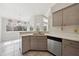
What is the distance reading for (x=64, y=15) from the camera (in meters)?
2.98

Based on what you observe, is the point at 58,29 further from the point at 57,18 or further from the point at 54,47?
the point at 54,47

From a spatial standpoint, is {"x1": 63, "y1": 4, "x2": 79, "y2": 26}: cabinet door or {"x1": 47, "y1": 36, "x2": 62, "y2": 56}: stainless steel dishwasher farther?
{"x1": 47, "y1": 36, "x2": 62, "y2": 56}: stainless steel dishwasher

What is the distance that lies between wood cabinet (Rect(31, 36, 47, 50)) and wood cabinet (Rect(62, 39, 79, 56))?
1.75 ft

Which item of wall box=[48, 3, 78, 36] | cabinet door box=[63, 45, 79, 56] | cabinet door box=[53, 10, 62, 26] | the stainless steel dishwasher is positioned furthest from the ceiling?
cabinet door box=[63, 45, 79, 56]

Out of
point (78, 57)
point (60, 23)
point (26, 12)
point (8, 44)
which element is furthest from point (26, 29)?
point (78, 57)

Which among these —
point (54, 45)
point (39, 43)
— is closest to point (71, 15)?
point (54, 45)

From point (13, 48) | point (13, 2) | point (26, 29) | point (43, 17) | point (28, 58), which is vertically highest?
point (13, 2)

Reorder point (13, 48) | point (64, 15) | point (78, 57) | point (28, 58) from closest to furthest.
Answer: point (78, 57), point (28, 58), point (13, 48), point (64, 15)

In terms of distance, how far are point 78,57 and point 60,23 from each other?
1107mm

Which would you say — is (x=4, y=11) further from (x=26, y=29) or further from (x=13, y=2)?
(x=26, y=29)

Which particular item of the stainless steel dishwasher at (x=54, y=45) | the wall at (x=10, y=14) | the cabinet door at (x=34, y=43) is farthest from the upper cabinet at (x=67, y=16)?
the wall at (x=10, y=14)

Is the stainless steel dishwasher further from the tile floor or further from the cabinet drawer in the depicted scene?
the tile floor

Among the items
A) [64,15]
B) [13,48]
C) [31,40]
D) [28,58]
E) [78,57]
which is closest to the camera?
[78,57]

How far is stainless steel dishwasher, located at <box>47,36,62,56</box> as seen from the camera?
2918 mm
